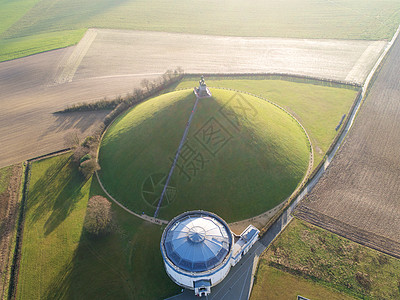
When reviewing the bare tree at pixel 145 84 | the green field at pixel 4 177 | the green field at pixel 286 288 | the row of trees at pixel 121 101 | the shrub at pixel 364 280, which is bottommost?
the shrub at pixel 364 280

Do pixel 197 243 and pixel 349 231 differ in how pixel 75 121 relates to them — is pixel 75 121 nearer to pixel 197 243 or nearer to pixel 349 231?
pixel 197 243

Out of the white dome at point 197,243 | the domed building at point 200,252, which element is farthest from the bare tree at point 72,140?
Answer: the domed building at point 200,252

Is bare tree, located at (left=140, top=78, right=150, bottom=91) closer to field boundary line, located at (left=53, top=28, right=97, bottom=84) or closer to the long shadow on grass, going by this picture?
field boundary line, located at (left=53, top=28, right=97, bottom=84)

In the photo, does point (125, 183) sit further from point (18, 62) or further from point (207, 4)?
point (207, 4)

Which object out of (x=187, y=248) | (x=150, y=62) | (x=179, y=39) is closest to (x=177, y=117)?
(x=187, y=248)

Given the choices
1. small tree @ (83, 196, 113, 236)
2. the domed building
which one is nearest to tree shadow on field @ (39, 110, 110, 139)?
small tree @ (83, 196, 113, 236)

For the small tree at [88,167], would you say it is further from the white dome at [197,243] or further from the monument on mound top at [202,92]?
the monument on mound top at [202,92]

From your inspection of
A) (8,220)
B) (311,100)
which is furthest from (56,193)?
(311,100)
